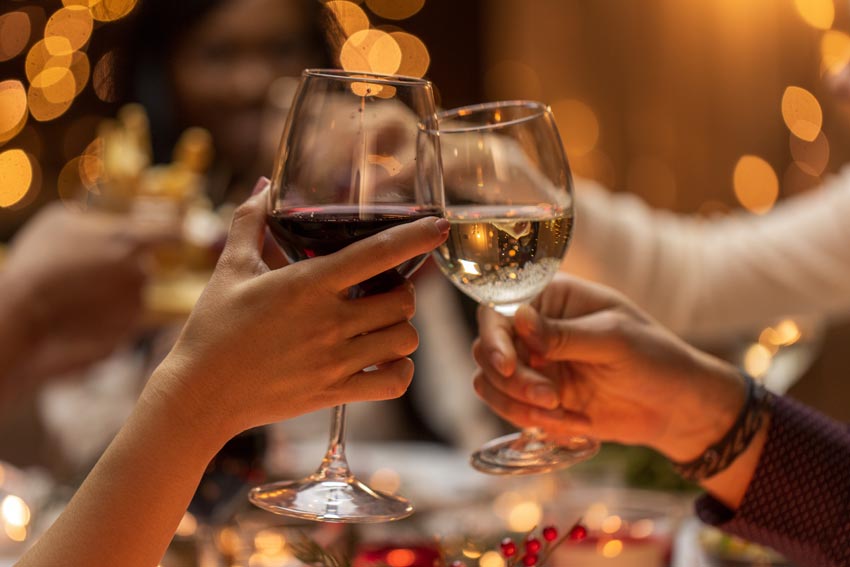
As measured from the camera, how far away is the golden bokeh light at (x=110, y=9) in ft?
9.92

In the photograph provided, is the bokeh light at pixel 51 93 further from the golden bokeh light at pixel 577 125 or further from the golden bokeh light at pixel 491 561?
the golden bokeh light at pixel 491 561

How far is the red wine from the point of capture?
66 cm

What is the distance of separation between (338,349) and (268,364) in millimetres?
45

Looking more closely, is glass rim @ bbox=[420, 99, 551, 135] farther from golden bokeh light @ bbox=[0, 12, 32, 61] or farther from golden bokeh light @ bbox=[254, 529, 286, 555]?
golden bokeh light @ bbox=[0, 12, 32, 61]

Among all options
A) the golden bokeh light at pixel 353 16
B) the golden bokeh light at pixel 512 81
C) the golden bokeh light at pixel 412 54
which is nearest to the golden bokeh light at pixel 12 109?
the golden bokeh light at pixel 353 16

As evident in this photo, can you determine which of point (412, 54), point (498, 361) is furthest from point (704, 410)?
point (412, 54)

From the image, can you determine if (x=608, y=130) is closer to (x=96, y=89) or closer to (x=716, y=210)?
(x=716, y=210)

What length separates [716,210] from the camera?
3670 mm

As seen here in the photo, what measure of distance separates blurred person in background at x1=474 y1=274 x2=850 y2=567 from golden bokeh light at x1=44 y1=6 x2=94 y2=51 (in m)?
2.76

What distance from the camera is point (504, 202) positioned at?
79cm

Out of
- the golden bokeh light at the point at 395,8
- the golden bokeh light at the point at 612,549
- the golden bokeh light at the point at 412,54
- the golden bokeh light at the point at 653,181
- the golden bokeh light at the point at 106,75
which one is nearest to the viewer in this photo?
the golden bokeh light at the point at 612,549

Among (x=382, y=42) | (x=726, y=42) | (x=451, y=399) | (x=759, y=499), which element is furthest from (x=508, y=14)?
(x=759, y=499)

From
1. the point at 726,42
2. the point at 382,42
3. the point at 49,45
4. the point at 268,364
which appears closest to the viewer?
the point at 268,364

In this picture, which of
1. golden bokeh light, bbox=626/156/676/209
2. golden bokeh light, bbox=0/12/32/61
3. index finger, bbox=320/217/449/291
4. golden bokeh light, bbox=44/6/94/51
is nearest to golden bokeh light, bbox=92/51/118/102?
golden bokeh light, bbox=44/6/94/51
